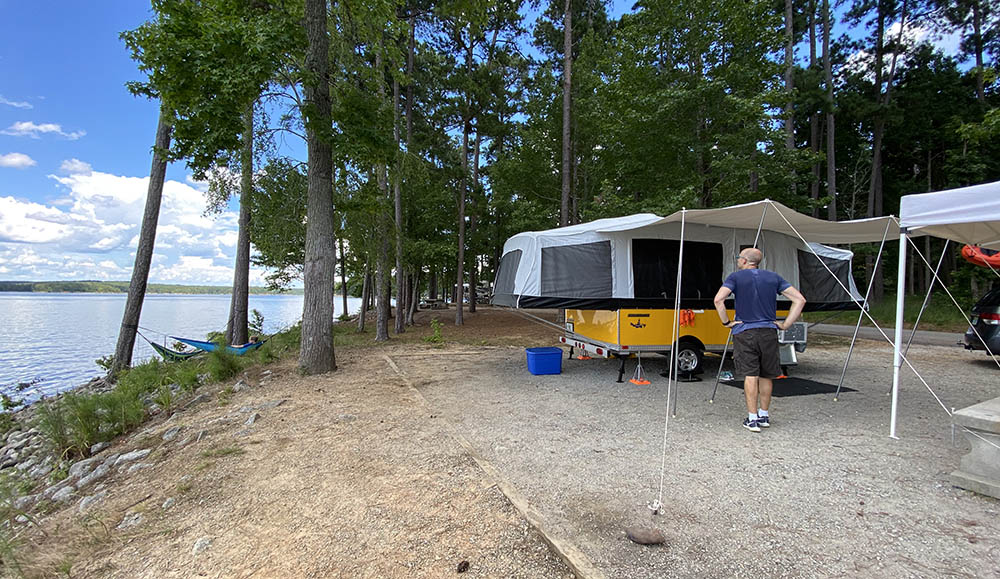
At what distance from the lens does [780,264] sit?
6.98m

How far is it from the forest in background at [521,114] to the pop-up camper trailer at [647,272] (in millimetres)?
3409

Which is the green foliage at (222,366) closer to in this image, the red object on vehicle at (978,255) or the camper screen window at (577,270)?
the camper screen window at (577,270)

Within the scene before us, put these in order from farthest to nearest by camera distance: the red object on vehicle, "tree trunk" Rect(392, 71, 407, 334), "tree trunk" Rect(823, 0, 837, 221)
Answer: "tree trunk" Rect(823, 0, 837, 221)
"tree trunk" Rect(392, 71, 407, 334)
the red object on vehicle

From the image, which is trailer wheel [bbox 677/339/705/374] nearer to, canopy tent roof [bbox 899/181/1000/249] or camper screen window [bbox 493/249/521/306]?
camper screen window [bbox 493/249/521/306]

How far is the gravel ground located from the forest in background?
4537mm

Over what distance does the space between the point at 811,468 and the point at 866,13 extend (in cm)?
2356

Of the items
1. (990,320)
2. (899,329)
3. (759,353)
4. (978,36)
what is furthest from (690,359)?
(978,36)

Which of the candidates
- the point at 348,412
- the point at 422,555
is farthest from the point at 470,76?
the point at 422,555

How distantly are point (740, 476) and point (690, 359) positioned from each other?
3621mm

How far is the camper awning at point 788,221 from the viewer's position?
4.88 metres

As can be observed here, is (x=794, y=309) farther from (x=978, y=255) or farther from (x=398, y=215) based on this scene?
(x=398, y=215)

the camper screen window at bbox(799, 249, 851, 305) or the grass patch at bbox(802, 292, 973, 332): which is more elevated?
the camper screen window at bbox(799, 249, 851, 305)

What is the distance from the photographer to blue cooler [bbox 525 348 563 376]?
7051 millimetres

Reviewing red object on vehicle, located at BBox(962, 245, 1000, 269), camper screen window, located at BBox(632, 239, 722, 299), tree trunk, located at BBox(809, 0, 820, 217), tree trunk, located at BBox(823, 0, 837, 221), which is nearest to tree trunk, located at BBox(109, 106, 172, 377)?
camper screen window, located at BBox(632, 239, 722, 299)
